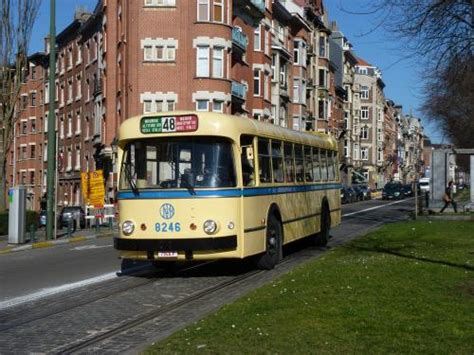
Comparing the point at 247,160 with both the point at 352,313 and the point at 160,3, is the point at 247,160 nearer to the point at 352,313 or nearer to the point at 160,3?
the point at 352,313

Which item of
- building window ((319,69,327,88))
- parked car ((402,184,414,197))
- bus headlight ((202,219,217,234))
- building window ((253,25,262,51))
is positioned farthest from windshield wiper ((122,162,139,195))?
building window ((319,69,327,88))

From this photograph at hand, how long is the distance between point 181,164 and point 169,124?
2.39 feet

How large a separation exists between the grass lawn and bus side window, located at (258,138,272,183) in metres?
1.80

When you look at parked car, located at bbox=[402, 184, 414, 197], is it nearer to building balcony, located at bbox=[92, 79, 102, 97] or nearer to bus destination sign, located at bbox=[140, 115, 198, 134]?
building balcony, located at bbox=[92, 79, 102, 97]

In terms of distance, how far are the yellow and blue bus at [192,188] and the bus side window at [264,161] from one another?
0.07 feet

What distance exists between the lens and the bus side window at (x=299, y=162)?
1561 centimetres

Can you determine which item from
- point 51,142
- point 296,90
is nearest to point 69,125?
point 296,90

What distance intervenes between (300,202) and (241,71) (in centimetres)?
3161

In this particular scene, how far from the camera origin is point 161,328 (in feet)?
27.3

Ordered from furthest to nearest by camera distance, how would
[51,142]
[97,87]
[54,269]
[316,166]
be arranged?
[97,87] → [51,142] → [316,166] → [54,269]

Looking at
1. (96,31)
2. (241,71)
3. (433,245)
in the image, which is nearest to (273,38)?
(241,71)

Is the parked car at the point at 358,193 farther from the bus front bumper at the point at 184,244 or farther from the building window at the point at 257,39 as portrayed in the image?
the bus front bumper at the point at 184,244

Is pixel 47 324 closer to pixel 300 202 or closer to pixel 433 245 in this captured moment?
pixel 300 202

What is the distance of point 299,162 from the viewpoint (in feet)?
52.2
